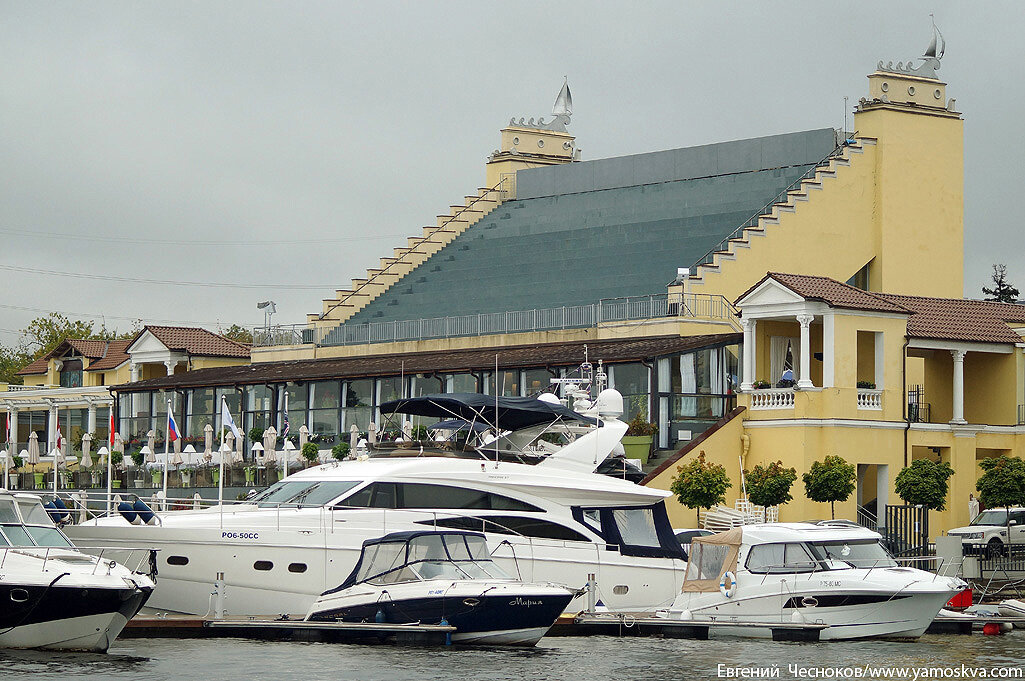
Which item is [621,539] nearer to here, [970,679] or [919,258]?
[970,679]

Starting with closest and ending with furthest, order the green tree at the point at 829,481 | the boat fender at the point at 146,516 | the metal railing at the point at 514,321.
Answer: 1. the boat fender at the point at 146,516
2. the green tree at the point at 829,481
3. the metal railing at the point at 514,321

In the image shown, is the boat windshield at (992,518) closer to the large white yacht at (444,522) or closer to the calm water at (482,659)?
the large white yacht at (444,522)

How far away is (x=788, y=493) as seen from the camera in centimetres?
4669

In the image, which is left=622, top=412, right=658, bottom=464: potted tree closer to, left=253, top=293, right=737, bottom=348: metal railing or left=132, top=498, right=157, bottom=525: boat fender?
left=253, top=293, right=737, bottom=348: metal railing

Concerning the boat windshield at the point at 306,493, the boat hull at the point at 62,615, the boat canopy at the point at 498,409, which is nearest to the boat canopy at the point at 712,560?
the boat canopy at the point at 498,409

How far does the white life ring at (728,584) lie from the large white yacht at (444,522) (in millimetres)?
1747

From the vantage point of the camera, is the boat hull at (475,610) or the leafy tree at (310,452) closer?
the boat hull at (475,610)

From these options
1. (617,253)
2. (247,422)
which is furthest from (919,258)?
(247,422)

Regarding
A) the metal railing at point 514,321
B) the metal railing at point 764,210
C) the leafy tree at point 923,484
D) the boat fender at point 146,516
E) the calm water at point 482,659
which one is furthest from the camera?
the metal railing at point 764,210

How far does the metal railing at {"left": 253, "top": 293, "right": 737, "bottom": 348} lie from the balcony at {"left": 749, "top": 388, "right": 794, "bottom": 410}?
5.41 m

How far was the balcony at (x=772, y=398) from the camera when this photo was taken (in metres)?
49.0

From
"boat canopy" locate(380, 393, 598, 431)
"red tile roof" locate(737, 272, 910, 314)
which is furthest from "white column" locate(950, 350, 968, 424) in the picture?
"boat canopy" locate(380, 393, 598, 431)

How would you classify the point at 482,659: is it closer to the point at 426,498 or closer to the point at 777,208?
the point at 426,498

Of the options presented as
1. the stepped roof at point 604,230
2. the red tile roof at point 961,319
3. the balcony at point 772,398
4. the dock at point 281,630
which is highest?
the stepped roof at point 604,230
